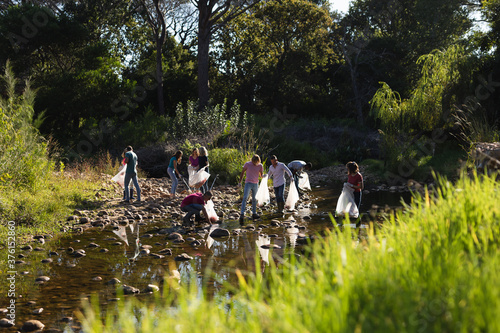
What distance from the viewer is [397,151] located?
17297 mm

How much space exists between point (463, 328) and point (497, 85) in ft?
56.6

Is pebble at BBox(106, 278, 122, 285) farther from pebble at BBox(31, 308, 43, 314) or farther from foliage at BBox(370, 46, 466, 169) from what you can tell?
foliage at BBox(370, 46, 466, 169)

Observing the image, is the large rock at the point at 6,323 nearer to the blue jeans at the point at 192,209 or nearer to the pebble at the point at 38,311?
the pebble at the point at 38,311

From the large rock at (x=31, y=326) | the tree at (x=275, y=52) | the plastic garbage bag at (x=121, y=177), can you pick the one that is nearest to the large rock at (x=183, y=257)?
the large rock at (x=31, y=326)

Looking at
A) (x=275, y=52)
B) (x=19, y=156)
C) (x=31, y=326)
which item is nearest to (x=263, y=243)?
(x=31, y=326)

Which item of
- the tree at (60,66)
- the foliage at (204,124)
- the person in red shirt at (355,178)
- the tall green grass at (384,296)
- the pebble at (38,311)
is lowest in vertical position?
the pebble at (38,311)

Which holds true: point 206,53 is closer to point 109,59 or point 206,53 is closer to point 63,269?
point 109,59

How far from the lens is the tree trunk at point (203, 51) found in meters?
24.1

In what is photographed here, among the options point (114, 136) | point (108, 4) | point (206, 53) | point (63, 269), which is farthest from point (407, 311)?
point (108, 4)

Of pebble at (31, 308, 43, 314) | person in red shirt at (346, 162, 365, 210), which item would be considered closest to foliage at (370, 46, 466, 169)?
person in red shirt at (346, 162, 365, 210)

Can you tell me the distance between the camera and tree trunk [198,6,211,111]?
24.1 meters

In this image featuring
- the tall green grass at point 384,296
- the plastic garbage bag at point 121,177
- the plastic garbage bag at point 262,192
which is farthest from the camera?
the plastic garbage bag at point 121,177

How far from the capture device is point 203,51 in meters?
24.5

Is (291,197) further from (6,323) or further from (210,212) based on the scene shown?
(6,323)
